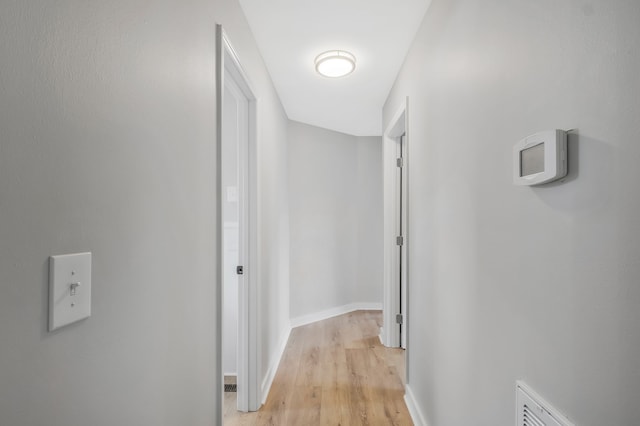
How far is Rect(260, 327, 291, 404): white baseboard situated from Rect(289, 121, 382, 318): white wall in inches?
21.8

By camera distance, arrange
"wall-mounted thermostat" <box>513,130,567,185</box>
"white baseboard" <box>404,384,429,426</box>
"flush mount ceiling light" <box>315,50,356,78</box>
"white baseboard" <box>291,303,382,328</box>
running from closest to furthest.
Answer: "wall-mounted thermostat" <box>513,130,567,185</box> → "white baseboard" <box>404,384,429,426</box> → "flush mount ceiling light" <box>315,50,356,78</box> → "white baseboard" <box>291,303,382,328</box>

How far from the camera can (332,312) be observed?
4.52m

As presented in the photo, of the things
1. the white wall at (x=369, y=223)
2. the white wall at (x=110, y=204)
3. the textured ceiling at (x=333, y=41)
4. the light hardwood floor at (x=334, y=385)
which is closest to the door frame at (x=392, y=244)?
the light hardwood floor at (x=334, y=385)

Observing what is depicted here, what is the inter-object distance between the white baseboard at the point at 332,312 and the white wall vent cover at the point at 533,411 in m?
3.28

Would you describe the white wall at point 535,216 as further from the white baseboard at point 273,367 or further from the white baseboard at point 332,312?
the white baseboard at point 332,312

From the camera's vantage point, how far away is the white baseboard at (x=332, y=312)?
163 inches

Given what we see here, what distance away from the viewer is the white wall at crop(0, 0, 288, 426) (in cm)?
54

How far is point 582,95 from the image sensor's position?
746 millimetres

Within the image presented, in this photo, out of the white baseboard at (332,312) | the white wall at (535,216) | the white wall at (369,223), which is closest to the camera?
the white wall at (535,216)

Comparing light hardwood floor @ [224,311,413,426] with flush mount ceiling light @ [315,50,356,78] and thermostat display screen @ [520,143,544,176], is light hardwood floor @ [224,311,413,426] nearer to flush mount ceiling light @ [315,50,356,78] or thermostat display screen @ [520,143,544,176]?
thermostat display screen @ [520,143,544,176]

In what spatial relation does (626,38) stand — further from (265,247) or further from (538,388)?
(265,247)

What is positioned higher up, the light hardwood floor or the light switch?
the light switch

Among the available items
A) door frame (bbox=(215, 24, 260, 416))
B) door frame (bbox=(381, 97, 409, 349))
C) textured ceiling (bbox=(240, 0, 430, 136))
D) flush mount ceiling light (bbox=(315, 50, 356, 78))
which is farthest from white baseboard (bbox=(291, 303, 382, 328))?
flush mount ceiling light (bbox=(315, 50, 356, 78))

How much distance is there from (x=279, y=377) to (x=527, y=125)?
2.57 metres
